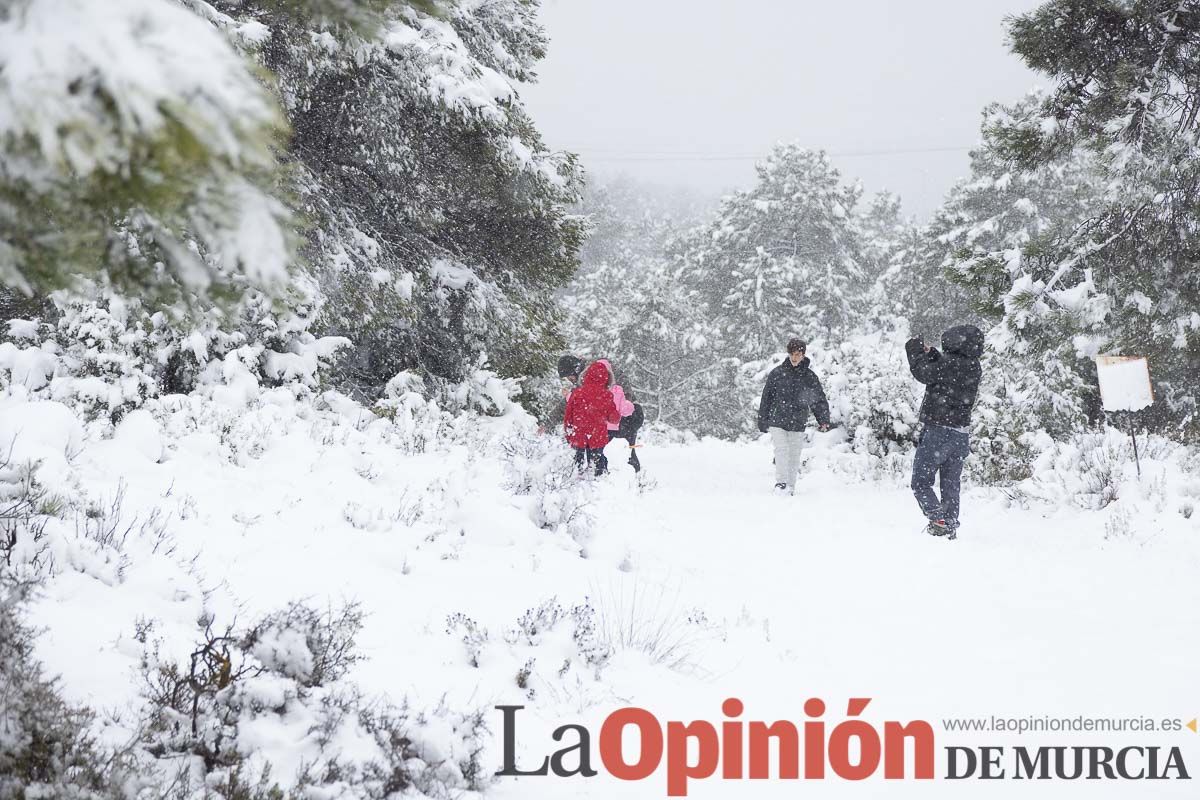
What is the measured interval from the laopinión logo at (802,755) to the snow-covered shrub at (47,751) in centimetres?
133

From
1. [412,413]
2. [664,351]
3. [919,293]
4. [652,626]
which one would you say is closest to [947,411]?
[652,626]

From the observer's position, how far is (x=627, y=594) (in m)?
5.36

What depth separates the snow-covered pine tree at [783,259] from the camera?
3120 cm

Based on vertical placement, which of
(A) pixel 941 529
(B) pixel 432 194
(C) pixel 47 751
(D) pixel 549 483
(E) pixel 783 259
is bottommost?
(C) pixel 47 751

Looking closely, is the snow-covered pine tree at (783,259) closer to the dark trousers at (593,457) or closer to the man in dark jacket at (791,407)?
the man in dark jacket at (791,407)

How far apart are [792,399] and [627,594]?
5698 mm

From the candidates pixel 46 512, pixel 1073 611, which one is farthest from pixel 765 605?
pixel 46 512

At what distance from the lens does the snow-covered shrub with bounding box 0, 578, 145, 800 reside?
6.96 ft

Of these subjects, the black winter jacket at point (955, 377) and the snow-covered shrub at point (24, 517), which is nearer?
the snow-covered shrub at point (24, 517)

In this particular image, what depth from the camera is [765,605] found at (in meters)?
5.41

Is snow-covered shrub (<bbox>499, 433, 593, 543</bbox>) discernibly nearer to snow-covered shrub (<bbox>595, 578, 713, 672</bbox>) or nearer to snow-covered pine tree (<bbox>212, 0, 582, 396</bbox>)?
snow-covered shrub (<bbox>595, 578, 713, 672</bbox>)

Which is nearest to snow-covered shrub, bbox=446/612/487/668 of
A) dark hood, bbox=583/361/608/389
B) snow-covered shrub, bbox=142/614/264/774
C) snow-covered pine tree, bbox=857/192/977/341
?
snow-covered shrub, bbox=142/614/264/774

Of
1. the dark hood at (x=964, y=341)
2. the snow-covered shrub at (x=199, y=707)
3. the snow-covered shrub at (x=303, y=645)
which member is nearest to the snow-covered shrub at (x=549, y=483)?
the snow-covered shrub at (x=303, y=645)

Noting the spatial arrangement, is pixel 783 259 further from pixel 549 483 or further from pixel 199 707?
pixel 199 707
